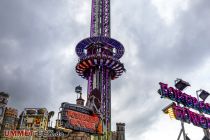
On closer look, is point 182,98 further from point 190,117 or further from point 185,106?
point 190,117

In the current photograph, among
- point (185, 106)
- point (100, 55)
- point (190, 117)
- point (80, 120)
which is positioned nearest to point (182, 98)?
point (185, 106)

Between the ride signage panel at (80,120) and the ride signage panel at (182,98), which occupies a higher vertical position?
the ride signage panel at (182,98)

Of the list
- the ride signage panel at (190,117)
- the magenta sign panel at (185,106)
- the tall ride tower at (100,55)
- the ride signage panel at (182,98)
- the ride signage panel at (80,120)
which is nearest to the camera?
the ride signage panel at (190,117)

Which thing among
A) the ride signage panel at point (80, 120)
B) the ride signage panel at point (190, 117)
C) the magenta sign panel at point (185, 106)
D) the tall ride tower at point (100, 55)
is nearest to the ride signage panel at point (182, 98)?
the magenta sign panel at point (185, 106)

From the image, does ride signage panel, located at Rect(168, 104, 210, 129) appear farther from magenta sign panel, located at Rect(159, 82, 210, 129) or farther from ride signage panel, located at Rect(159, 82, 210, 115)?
ride signage panel, located at Rect(159, 82, 210, 115)

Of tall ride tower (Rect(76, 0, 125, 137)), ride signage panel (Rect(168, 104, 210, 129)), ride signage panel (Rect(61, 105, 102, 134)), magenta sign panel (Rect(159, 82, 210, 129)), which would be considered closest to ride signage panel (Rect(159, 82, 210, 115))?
magenta sign panel (Rect(159, 82, 210, 129))

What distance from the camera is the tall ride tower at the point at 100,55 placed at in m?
96.4

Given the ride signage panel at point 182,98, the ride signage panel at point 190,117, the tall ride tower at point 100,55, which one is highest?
the tall ride tower at point 100,55

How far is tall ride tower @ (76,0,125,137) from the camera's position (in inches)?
3797

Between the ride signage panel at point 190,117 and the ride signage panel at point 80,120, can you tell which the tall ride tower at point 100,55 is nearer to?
the ride signage panel at point 80,120

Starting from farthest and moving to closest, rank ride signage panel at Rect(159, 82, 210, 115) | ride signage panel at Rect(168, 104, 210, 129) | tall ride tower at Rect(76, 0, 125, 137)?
tall ride tower at Rect(76, 0, 125, 137) → ride signage panel at Rect(159, 82, 210, 115) → ride signage panel at Rect(168, 104, 210, 129)

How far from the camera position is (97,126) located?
51250 millimetres

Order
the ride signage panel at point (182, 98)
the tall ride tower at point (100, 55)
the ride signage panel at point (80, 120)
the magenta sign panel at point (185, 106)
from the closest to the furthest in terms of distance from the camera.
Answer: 1. the magenta sign panel at point (185, 106)
2. the ride signage panel at point (182, 98)
3. the ride signage panel at point (80, 120)
4. the tall ride tower at point (100, 55)

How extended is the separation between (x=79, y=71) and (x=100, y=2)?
87.7 ft
